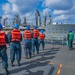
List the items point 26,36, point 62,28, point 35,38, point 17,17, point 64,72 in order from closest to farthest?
1. point 64,72
2. point 26,36
3. point 35,38
4. point 62,28
5. point 17,17

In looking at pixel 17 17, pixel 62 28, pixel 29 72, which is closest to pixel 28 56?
pixel 29 72

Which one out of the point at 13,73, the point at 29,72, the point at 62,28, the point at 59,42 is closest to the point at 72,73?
the point at 29,72

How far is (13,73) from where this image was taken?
27.8ft

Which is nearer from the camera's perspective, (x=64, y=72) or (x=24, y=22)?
(x=64, y=72)

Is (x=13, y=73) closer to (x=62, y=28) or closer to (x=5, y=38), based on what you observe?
(x=5, y=38)

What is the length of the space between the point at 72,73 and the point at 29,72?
1.86m

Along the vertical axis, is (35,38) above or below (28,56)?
above

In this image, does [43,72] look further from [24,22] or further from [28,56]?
[24,22]

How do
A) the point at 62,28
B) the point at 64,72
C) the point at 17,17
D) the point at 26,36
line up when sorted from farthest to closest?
the point at 17,17, the point at 62,28, the point at 26,36, the point at 64,72

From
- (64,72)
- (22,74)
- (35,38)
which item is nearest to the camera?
(22,74)

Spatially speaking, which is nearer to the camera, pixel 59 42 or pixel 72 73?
pixel 72 73

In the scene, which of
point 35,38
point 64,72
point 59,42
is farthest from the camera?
point 59,42

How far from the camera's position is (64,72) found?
8797 mm

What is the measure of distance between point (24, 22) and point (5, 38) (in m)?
74.9
